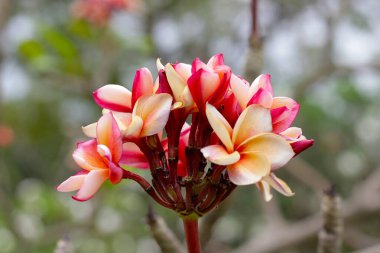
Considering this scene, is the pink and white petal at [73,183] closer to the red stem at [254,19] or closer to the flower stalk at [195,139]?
the flower stalk at [195,139]

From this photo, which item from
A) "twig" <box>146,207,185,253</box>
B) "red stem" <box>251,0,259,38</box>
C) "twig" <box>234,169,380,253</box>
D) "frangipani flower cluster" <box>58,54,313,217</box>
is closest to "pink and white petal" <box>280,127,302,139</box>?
"frangipani flower cluster" <box>58,54,313,217</box>

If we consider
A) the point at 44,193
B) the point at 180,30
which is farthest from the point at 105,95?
the point at 180,30

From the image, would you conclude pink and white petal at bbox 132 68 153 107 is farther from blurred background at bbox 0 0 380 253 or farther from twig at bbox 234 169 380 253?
twig at bbox 234 169 380 253

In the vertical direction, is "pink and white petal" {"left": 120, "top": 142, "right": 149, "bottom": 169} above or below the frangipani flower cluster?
below

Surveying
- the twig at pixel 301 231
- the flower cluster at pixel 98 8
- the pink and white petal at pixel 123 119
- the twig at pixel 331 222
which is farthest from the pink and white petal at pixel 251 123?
the flower cluster at pixel 98 8

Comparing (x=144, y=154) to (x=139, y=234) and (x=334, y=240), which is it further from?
(x=139, y=234)

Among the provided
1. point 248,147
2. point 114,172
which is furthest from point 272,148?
point 114,172

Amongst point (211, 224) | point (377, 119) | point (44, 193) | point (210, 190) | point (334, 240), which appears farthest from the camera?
point (377, 119)
